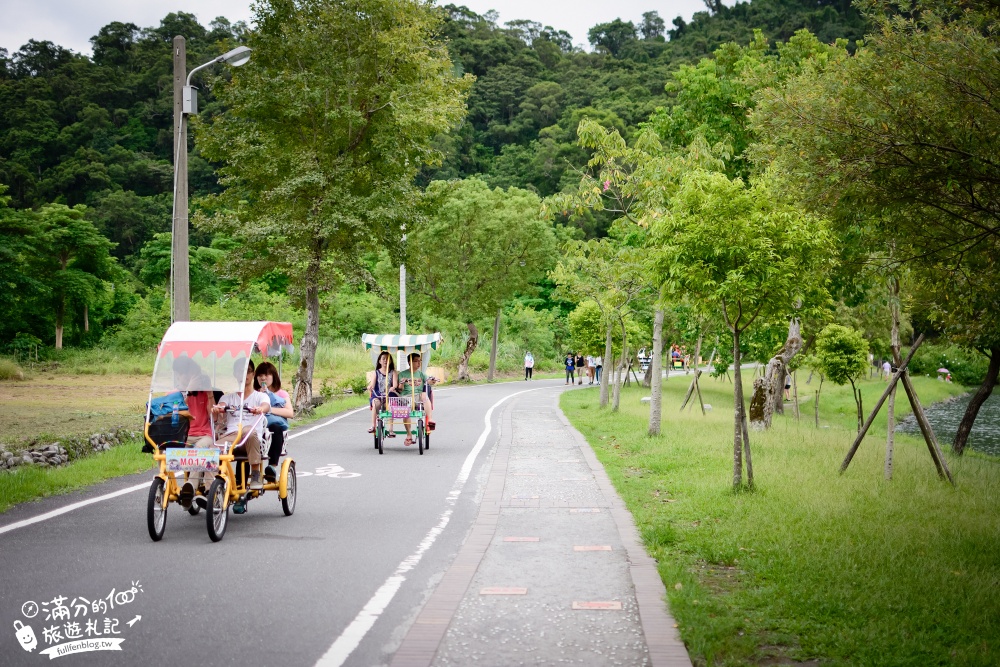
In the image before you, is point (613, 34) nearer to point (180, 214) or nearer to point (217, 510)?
point (180, 214)

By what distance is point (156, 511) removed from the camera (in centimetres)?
857

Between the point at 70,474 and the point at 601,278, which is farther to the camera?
the point at 601,278

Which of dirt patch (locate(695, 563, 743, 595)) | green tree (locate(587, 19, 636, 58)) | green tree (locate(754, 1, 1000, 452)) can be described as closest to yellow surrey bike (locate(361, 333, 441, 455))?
green tree (locate(754, 1, 1000, 452))

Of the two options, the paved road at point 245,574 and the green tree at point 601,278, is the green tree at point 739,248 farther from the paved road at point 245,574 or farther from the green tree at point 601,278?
the green tree at point 601,278

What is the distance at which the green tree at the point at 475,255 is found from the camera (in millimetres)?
46031

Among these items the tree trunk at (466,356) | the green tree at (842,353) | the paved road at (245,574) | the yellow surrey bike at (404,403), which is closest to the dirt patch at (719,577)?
the paved road at (245,574)

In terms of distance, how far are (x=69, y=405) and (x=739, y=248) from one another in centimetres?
1985

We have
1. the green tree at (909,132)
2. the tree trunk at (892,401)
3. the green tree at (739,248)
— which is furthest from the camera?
the tree trunk at (892,401)

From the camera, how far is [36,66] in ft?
204

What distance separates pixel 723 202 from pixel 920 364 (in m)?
53.7

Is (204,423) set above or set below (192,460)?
above

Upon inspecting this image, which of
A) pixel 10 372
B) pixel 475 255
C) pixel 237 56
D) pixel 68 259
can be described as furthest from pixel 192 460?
pixel 68 259

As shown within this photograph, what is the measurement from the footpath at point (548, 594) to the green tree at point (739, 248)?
3.05m

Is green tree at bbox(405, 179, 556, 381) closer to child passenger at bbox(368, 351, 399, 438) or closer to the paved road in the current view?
child passenger at bbox(368, 351, 399, 438)
